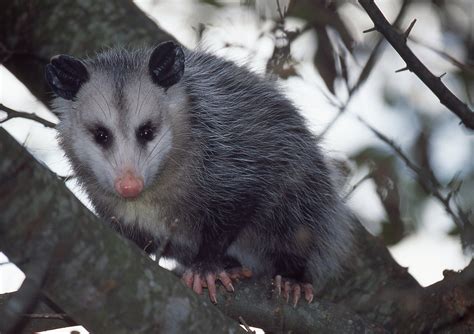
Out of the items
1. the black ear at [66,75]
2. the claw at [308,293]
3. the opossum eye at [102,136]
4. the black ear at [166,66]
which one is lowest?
the claw at [308,293]

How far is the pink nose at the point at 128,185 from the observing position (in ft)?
8.97

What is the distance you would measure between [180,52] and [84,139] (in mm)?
447

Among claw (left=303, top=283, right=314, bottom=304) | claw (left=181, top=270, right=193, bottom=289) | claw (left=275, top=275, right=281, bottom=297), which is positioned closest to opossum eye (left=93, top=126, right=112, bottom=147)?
claw (left=181, top=270, right=193, bottom=289)

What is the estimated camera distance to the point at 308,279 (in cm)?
352

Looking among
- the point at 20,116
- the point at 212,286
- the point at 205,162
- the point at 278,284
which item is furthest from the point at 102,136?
the point at 278,284

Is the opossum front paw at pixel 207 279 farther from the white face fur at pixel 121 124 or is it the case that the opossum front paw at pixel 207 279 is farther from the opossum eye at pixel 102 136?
the opossum eye at pixel 102 136

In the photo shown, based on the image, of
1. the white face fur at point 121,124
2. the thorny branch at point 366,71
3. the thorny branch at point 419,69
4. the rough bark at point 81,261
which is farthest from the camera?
the thorny branch at point 366,71

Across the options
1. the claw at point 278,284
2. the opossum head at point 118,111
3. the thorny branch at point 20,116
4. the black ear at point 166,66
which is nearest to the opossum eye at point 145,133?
the opossum head at point 118,111

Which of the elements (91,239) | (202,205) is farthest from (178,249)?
(91,239)

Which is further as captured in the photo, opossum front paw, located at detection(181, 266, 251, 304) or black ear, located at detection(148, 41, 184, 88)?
black ear, located at detection(148, 41, 184, 88)

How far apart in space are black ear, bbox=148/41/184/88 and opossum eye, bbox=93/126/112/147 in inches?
12.7

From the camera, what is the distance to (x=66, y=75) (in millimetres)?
3146

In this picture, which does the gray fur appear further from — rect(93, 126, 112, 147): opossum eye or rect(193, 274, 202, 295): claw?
rect(193, 274, 202, 295): claw

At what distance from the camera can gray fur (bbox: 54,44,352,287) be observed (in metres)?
3.15
